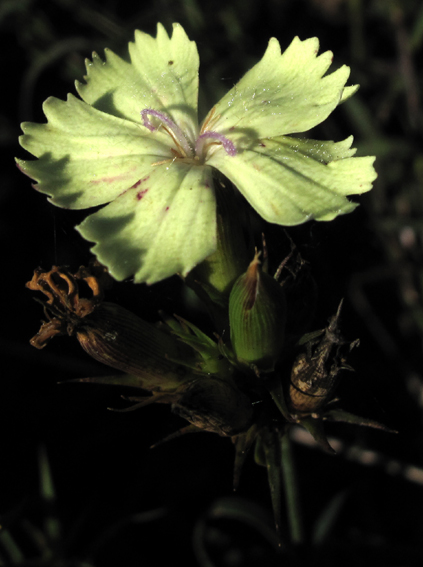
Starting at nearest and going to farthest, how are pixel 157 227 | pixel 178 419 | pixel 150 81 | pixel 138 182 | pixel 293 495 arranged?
pixel 157 227 → pixel 138 182 → pixel 150 81 → pixel 293 495 → pixel 178 419

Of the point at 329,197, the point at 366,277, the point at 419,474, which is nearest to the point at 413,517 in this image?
the point at 419,474

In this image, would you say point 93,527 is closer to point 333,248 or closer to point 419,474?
point 419,474

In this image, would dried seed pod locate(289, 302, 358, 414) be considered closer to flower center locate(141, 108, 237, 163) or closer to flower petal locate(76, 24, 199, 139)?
flower center locate(141, 108, 237, 163)

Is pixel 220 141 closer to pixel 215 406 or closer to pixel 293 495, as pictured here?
pixel 215 406

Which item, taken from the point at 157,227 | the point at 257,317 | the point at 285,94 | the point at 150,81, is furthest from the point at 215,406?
the point at 150,81

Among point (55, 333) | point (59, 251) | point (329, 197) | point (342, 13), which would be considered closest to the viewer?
point (329, 197)

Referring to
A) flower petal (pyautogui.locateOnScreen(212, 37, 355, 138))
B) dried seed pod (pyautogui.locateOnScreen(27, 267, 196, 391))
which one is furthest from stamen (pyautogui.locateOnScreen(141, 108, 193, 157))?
dried seed pod (pyautogui.locateOnScreen(27, 267, 196, 391))

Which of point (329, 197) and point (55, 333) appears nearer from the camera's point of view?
point (329, 197)
